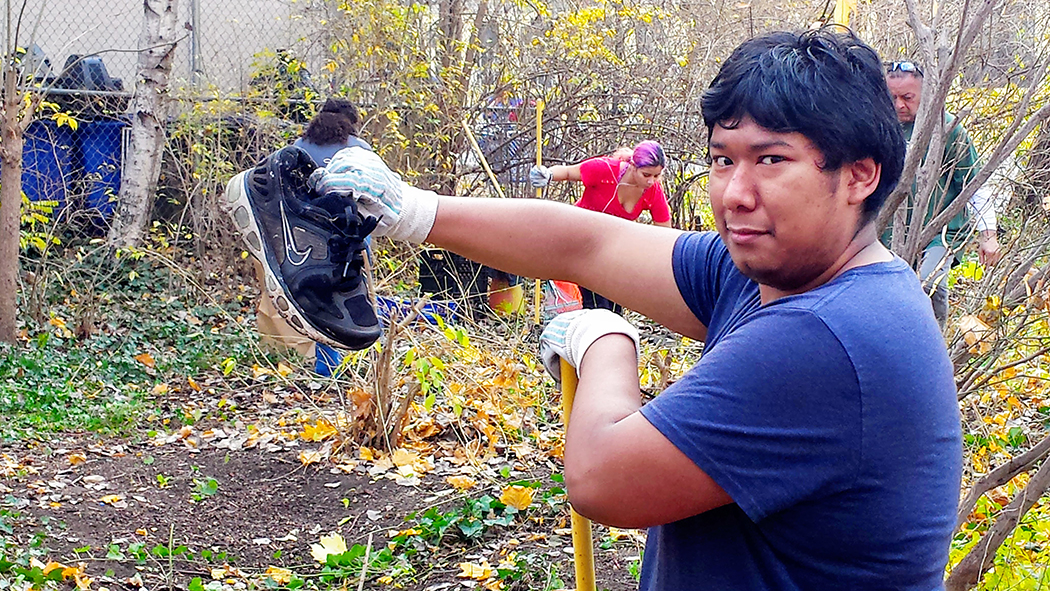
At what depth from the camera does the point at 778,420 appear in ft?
4.85

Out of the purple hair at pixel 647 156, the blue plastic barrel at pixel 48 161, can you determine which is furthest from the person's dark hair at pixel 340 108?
the blue plastic barrel at pixel 48 161

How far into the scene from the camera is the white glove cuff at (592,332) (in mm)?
1843

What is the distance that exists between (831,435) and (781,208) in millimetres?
339

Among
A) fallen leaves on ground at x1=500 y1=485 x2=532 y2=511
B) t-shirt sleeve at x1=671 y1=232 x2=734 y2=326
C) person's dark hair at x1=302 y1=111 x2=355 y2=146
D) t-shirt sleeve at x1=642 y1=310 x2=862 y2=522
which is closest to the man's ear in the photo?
t-shirt sleeve at x1=642 y1=310 x2=862 y2=522

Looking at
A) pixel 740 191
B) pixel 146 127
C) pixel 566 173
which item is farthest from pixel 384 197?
pixel 146 127

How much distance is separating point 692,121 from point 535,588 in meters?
5.68

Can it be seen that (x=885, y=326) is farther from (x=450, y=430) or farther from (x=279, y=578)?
(x=450, y=430)

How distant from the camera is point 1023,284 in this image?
326cm

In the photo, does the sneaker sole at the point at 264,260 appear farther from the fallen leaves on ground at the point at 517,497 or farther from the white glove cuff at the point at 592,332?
the fallen leaves on ground at the point at 517,497

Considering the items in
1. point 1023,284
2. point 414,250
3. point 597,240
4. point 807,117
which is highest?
point 807,117

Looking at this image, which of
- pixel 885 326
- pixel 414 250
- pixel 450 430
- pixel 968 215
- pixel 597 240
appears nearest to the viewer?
pixel 885 326

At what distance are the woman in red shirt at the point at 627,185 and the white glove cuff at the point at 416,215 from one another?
460 cm

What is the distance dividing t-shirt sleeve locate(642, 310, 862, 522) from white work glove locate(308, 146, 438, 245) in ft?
2.67

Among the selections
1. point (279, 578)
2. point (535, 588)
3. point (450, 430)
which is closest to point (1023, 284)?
point (535, 588)
